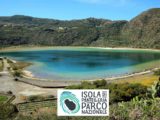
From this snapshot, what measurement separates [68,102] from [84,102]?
1.13 metres

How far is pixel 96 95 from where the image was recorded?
15820mm

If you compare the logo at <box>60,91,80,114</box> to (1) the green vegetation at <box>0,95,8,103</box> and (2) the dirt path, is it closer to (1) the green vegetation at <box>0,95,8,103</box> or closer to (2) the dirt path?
(2) the dirt path

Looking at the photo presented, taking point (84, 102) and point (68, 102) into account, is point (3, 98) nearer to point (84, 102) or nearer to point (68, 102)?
point (68, 102)

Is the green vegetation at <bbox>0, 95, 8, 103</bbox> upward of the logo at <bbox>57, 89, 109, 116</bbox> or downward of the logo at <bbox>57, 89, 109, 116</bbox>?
downward

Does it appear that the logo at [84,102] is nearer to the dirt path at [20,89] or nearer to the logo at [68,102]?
the logo at [68,102]

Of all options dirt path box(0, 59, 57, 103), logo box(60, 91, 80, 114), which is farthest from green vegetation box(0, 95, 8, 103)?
logo box(60, 91, 80, 114)

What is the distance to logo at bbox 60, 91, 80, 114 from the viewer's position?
1658 centimetres

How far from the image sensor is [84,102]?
626 inches

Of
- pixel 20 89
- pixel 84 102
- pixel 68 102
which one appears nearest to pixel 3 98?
pixel 20 89


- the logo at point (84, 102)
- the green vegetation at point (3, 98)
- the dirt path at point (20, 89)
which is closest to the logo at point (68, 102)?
the logo at point (84, 102)

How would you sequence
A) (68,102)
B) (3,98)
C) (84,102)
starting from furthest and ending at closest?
(3,98)
(68,102)
(84,102)

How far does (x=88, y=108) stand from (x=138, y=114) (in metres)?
9.07

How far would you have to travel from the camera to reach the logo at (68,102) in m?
16.6

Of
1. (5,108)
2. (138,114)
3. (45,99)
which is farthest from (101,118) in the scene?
(45,99)
